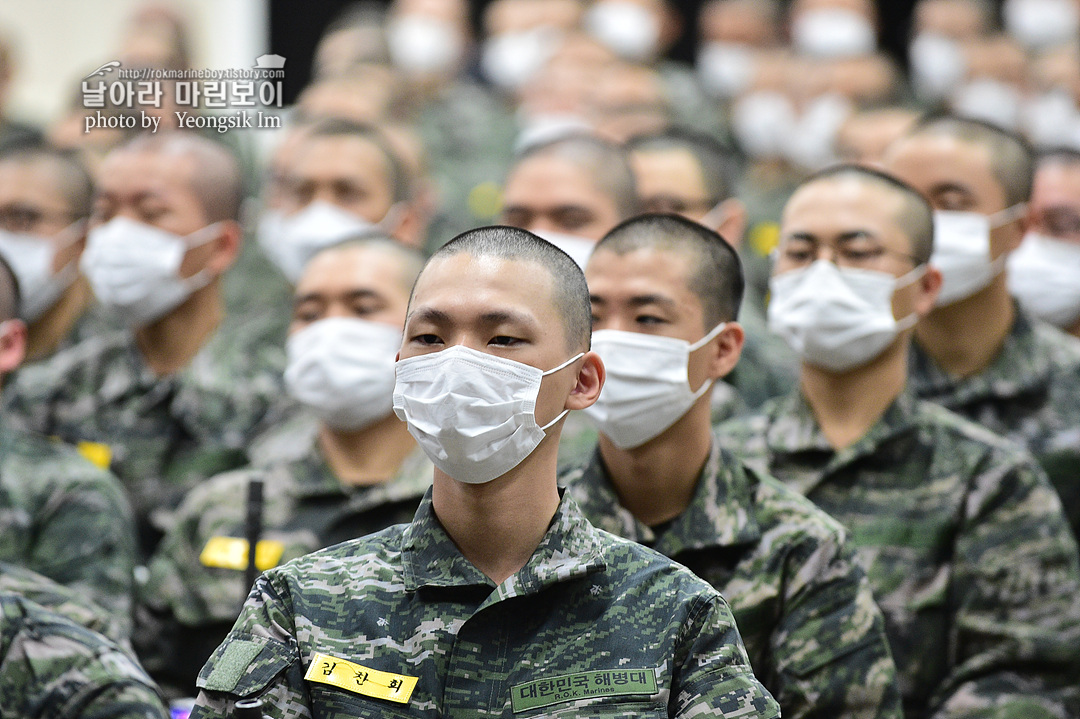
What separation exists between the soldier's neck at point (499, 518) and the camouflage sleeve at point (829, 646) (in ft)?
2.48

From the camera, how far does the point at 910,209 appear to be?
3.76 m

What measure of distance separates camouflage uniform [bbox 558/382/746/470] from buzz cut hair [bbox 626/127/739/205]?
3.43 feet

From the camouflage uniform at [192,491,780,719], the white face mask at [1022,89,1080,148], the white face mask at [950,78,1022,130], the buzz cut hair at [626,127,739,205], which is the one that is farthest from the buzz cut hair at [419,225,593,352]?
the white face mask at [950,78,1022,130]

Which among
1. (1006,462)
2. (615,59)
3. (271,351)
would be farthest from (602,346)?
(615,59)

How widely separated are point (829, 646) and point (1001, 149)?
2205 millimetres

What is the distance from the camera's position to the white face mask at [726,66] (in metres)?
10.4

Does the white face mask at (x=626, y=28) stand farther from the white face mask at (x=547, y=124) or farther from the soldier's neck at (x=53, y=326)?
the soldier's neck at (x=53, y=326)

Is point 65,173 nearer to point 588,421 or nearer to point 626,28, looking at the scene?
point 588,421

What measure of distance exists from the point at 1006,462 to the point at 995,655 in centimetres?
49

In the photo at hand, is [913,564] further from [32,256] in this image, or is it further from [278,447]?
[32,256]

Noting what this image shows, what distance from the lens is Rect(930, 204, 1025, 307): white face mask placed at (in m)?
4.21

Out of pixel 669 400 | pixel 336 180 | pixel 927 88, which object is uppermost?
pixel 669 400

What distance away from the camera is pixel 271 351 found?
5.22m

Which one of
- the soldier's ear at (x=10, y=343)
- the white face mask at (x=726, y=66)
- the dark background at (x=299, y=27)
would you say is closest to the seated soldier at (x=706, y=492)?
the soldier's ear at (x=10, y=343)
